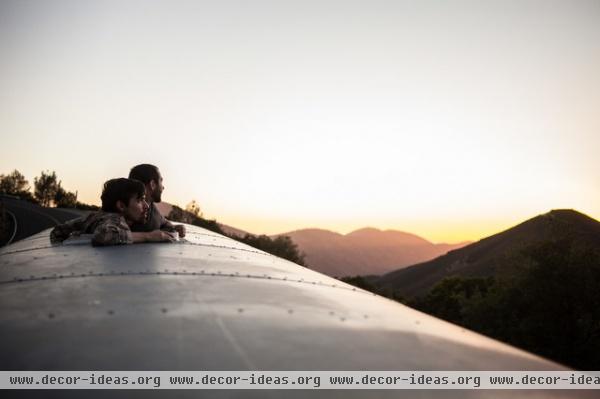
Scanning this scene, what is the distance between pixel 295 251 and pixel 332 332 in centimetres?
5580

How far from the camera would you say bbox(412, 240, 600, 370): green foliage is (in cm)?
2620

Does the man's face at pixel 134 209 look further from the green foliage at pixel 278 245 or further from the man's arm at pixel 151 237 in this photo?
the green foliage at pixel 278 245

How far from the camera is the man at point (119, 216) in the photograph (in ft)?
14.7

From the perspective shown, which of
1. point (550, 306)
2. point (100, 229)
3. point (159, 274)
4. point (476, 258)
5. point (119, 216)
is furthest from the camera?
point (476, 258)

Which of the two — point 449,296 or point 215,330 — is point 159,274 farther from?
point 449,296

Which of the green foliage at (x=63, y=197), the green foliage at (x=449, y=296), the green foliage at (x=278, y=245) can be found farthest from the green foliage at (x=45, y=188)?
the green foliage at (x=449, y=296)

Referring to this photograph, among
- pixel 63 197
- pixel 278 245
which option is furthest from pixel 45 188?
pixel 278 245

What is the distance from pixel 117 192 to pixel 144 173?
1.24 metres

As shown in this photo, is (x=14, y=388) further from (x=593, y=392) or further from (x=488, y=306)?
(x=488, y=306)

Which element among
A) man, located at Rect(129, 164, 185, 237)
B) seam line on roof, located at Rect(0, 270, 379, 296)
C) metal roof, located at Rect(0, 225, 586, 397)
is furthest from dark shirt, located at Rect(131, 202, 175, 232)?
seam line on roof, located at Rect(0, 270, 379, 296)

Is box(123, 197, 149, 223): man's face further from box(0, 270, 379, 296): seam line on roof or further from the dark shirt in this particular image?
box(0, 270, 379, 296): seam line on roof

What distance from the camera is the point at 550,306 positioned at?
93.0 feet

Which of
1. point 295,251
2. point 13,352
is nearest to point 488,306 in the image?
point 295,251

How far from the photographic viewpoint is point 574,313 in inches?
1083
